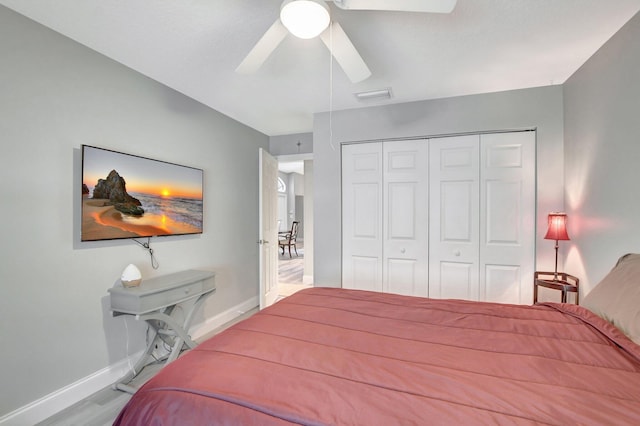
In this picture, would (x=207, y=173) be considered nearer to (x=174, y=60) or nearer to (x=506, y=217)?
(x=174, y=60)

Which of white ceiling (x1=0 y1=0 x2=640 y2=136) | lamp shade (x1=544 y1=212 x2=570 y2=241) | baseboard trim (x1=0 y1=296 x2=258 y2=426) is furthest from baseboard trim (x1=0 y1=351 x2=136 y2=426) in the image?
lamp shade (x1=544 y1=212 x2=570 y2=241)

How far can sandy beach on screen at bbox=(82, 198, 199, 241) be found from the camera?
209 cm

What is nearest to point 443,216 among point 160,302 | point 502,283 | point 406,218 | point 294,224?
point 406,218

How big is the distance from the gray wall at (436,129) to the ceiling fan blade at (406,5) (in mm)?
1873

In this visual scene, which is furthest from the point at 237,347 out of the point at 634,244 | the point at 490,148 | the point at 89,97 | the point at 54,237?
the point at 490,148

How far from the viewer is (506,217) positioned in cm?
285

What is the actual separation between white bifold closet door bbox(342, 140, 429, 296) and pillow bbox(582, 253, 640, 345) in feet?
5.26

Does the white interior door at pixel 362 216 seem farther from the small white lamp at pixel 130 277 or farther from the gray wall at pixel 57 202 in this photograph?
the small white lamp at pixel 130 277

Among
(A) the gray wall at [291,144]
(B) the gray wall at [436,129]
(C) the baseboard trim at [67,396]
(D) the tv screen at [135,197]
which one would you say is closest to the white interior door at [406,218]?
(B) the gray wall at [436,129]

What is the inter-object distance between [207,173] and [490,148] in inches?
118

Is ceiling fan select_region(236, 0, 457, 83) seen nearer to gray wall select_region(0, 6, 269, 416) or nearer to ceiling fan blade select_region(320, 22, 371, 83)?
ceiling fan blade select_region(320, 22, 371, 83)

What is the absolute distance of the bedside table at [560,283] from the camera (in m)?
2.31

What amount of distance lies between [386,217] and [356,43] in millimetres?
1786

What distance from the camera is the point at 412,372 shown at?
1038 mm
